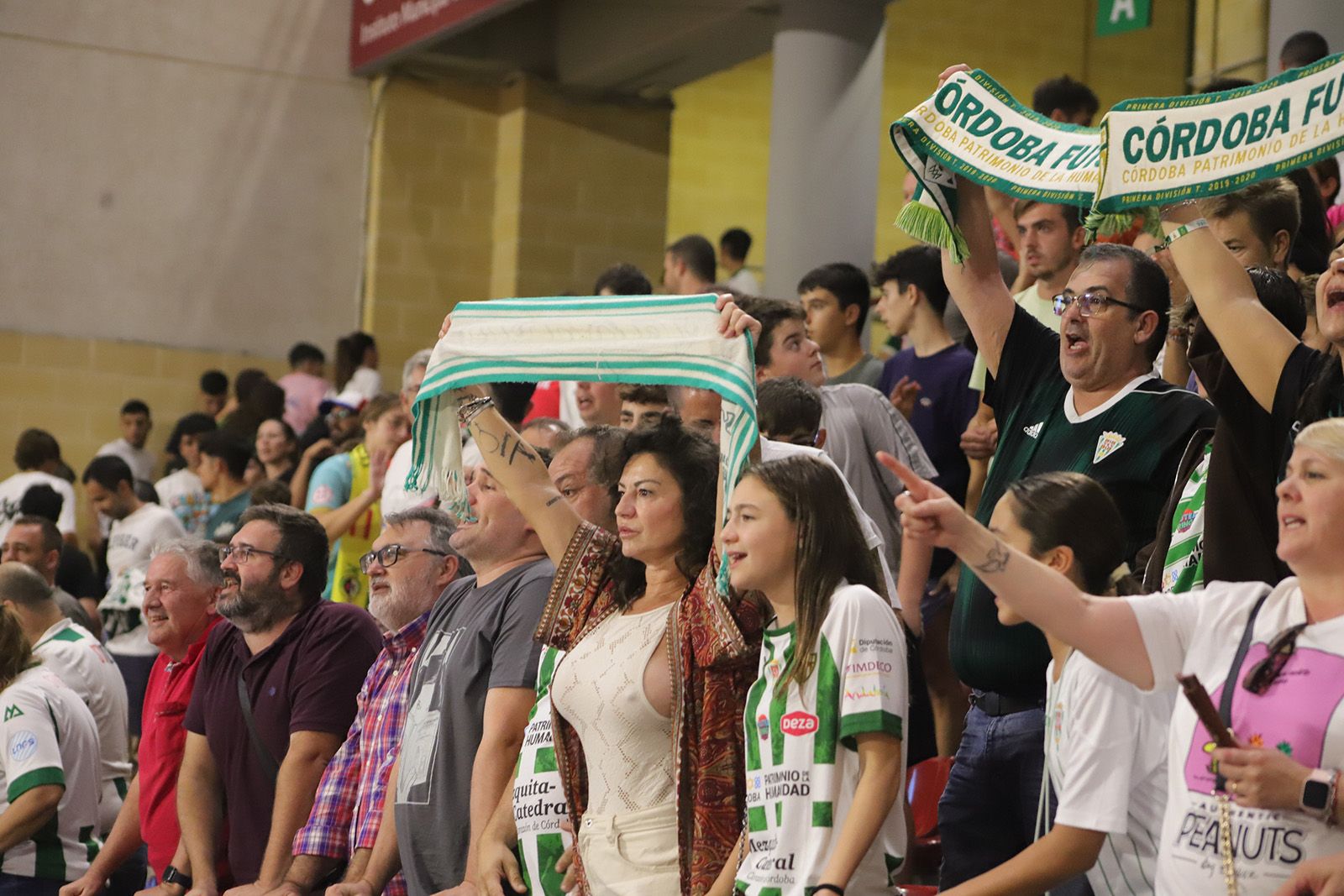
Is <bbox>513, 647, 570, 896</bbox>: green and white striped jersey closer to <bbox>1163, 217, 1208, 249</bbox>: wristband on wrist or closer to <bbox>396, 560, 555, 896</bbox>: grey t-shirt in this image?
<bbox>396, 560, 555, 896</bbox>: grey t-shirt

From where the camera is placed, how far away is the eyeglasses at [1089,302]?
3.84 m

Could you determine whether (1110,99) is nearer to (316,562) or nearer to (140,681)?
(140,681)

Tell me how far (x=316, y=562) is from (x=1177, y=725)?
325cm

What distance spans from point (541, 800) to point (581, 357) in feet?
3.31

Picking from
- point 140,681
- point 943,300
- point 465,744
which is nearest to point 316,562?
point 465,744

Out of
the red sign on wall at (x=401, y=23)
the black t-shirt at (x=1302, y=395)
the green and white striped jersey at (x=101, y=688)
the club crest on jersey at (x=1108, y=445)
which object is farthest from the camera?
the red sign on wall at (x=401, y=23)

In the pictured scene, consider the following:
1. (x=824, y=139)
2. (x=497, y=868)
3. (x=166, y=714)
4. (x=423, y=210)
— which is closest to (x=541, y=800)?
(x=497, y=868)

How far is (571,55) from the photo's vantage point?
38.3ft

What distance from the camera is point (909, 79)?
13.9 metres

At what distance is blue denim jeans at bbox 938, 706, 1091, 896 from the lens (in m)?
3.44

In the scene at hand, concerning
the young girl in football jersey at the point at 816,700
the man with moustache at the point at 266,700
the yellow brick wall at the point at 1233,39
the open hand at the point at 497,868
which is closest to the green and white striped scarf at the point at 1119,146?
the young girl in football jersey at the point at 816,700

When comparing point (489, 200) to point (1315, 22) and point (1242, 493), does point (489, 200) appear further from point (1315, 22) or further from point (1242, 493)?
point (1242, 493)

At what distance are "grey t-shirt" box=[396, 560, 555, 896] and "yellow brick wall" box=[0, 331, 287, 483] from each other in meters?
7.38

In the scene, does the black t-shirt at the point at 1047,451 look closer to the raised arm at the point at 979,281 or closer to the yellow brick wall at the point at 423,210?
the raised arm at the point at 979,281
